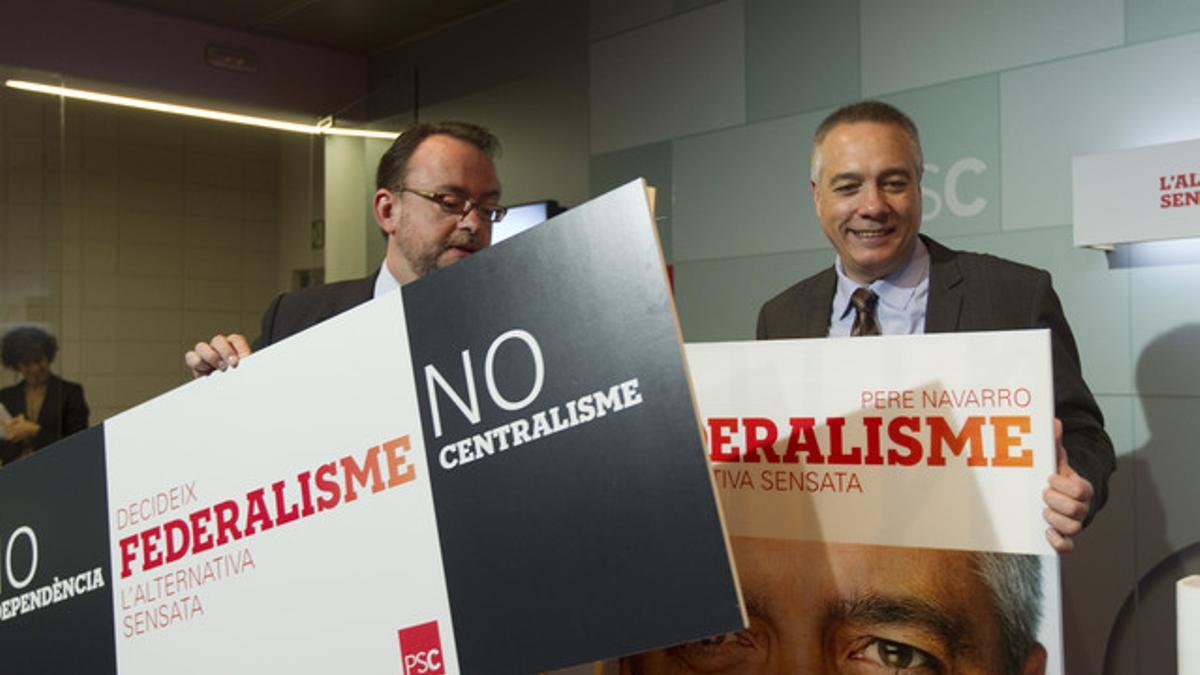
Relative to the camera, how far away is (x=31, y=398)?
12.8ft

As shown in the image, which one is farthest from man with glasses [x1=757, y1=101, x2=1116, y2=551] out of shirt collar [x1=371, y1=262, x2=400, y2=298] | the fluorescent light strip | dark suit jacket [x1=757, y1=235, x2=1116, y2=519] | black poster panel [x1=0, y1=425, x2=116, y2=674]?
the fluorescent light strip

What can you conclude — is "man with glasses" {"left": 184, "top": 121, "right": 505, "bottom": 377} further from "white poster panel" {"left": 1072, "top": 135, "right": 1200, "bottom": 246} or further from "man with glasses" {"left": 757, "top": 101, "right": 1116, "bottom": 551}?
"white poster panel" {"left": 1072, "top": 135, "right": 1200, "bottom": 246}

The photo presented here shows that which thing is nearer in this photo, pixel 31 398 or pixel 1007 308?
pixel 1007 308

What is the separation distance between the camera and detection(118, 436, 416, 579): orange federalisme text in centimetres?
86

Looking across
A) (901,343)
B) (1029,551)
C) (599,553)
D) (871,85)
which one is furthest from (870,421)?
(871,85)

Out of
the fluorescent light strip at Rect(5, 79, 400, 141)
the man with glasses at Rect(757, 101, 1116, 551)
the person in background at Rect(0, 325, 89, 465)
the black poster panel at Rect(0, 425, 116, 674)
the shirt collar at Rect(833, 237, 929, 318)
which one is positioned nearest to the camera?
the black poster panel at Rect(0, 425, 116, 674)

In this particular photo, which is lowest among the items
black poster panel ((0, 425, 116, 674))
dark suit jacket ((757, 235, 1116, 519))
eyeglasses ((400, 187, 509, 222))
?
black poster panel ((0, 425, 116, 674))

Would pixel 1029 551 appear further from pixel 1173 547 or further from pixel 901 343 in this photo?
pixel 1173 547

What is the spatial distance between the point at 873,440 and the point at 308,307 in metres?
1.34

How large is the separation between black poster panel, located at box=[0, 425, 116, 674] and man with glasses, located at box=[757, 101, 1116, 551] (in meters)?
1.17

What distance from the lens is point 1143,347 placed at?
2.54m

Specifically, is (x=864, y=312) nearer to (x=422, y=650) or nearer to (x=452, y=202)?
(x=452, y=202)

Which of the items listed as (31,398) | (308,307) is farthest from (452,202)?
(31,398)

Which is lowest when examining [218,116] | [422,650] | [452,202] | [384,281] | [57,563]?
[422,650]
